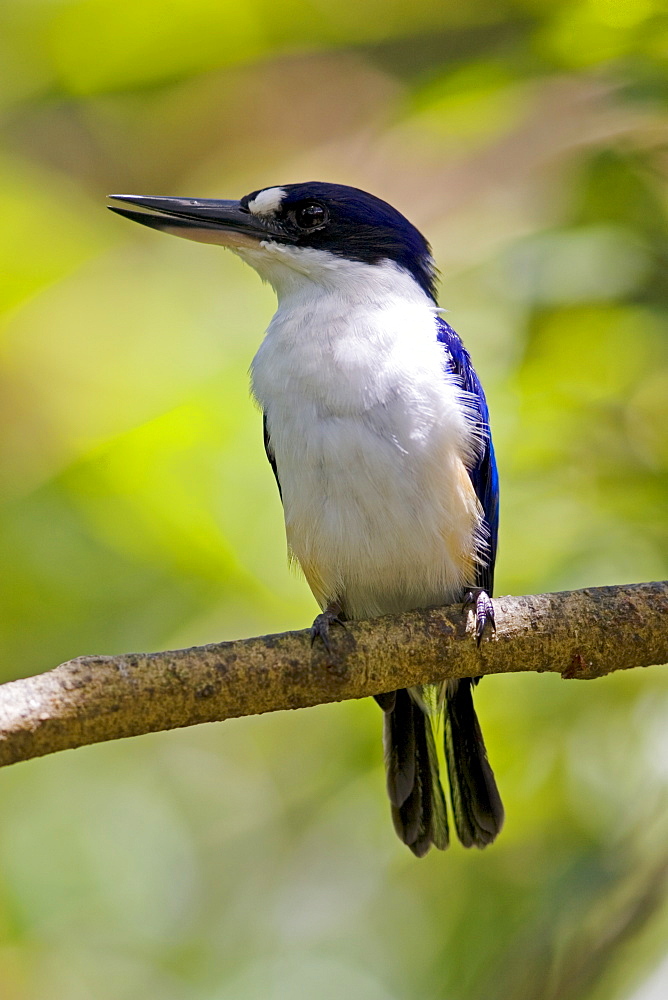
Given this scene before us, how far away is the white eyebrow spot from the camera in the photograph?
358cm

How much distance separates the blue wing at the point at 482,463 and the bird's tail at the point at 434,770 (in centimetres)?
37

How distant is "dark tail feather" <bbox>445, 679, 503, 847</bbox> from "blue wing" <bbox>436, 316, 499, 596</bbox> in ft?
1.21

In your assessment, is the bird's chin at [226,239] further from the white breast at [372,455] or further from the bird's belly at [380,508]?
the bird's belly at [380,508]

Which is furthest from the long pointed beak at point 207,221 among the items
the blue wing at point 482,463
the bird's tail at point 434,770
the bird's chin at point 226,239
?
the bird's tail at point 434,770

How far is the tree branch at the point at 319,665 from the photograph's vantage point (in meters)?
2.26

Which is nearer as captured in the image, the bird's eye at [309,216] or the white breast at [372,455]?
the white breast at [372,455]

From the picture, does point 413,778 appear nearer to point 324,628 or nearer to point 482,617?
point 482,617

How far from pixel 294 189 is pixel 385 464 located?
42.5 inches

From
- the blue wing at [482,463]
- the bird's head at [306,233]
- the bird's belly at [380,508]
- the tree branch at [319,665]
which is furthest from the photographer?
the bird's head at [306,233]

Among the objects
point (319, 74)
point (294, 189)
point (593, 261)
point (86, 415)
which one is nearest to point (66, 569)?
point (86, 415)

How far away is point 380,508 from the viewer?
122 inches

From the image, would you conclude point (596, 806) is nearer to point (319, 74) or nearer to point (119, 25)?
point (119, 25)

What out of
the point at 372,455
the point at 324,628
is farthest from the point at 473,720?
the point at 324,628

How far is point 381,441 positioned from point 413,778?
108cm
